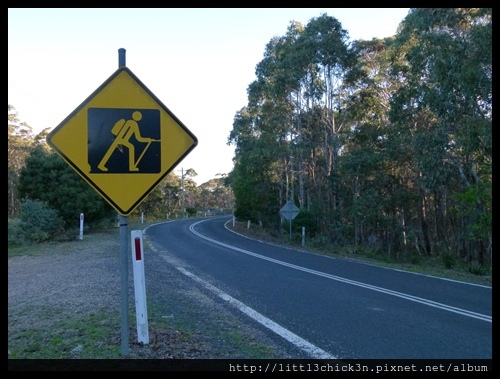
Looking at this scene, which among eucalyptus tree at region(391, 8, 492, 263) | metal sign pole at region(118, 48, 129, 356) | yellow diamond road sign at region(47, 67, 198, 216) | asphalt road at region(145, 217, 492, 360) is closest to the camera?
yellow diamond road sign at region(47, 67, 198, 216)

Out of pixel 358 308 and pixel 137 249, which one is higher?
pixel 137 249

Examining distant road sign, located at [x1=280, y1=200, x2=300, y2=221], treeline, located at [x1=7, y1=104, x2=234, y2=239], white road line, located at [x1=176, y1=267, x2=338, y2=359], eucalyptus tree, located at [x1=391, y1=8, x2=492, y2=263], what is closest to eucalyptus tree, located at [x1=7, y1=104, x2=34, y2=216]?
treeline, located at [x1=7, y1=104, x2=234, y2=239]

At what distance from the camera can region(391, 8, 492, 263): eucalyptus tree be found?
613 inches

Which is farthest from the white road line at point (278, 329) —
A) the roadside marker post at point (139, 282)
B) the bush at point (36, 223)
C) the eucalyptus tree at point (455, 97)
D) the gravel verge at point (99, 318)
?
the eucalyptus tree at point (455, 97)

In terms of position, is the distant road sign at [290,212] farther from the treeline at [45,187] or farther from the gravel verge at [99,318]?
the gravel verge at [99,318]

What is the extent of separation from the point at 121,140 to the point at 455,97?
51.8 feet

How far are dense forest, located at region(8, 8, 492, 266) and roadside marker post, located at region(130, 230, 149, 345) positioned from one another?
378 cm

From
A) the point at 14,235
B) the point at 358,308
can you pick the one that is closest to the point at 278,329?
the point at 358,308

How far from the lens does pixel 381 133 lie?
30750 mm

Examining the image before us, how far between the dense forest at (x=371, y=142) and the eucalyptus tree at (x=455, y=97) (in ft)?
0.16

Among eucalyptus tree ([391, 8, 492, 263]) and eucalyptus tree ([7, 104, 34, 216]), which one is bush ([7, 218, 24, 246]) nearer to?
eucalyptus tree ([7, 104, 34, 216])

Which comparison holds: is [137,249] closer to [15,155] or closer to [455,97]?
[15,155]

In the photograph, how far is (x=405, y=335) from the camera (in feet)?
23.6

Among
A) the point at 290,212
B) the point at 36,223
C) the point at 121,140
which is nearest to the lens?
the point at 121,140
